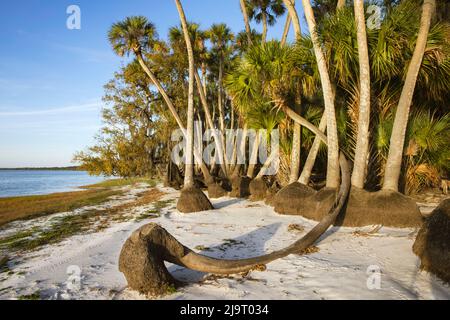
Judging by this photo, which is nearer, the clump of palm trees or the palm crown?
the clump of palm trees

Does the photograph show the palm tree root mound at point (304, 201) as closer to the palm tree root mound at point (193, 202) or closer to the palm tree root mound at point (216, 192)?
the palm tree root mound at point (193, 202)

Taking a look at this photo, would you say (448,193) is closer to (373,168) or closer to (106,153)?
(373,168)

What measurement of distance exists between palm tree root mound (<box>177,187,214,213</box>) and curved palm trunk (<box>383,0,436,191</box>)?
6.68 metres

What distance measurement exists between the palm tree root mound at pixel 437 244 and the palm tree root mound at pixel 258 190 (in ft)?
29.3

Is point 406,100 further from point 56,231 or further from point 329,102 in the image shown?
point 56,231

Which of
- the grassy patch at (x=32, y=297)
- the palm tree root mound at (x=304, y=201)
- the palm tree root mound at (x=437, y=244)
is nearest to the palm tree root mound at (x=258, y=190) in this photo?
the palm tree root mound at (x=304, y=201)

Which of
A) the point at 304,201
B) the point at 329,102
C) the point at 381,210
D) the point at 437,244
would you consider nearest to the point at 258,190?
the point at 304,201

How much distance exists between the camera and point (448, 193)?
11633 millimetres

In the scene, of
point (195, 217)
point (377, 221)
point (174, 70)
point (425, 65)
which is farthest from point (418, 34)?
point (174, 70)

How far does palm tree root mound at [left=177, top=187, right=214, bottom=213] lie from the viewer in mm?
11476

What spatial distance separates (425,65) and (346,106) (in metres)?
3.27

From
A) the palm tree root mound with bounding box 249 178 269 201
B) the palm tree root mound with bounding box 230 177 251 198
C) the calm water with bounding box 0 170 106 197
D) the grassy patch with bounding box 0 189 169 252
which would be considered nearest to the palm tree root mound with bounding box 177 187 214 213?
the grassy patch with bounding box 0 189 169 252

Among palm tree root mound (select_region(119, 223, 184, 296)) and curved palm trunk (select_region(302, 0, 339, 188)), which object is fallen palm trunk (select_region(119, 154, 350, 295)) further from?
curved palm trunk (select_region(302, 0, 339, 188))

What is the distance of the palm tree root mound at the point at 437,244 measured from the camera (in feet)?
14.3
